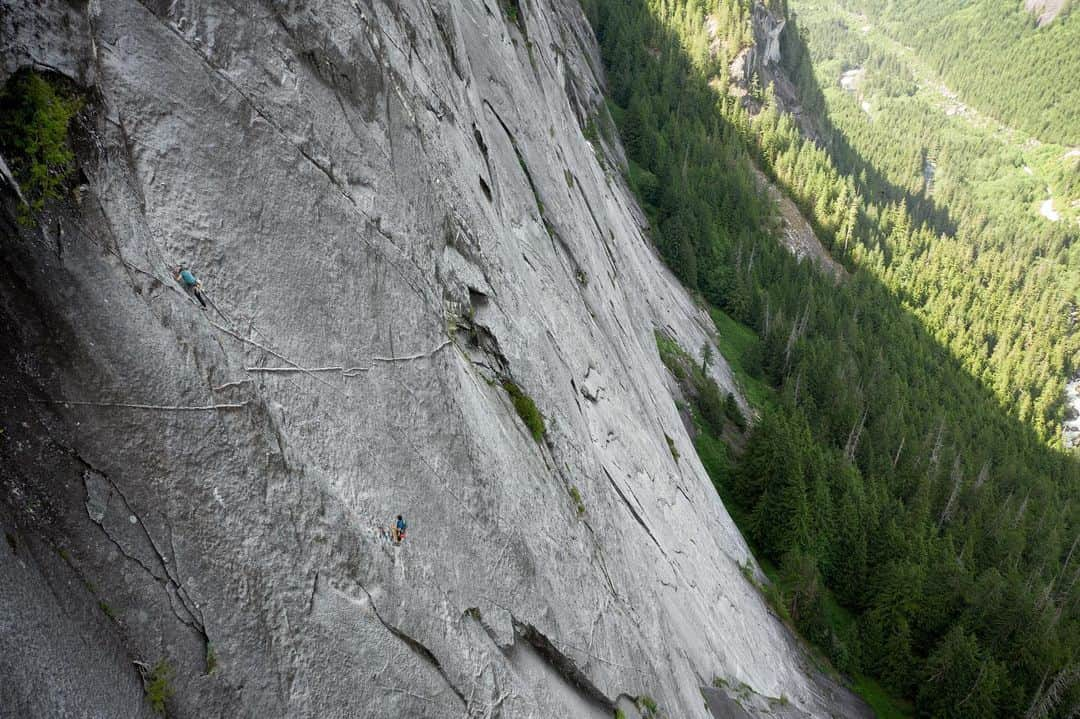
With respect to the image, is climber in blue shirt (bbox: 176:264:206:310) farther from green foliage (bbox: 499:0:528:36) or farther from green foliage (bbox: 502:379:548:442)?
green foliage (bbox: 499:0:528:36)

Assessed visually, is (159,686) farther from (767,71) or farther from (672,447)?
(767,71)

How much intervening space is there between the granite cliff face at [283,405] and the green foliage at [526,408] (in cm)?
27

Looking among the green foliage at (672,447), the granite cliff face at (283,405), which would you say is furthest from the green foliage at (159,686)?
the green foliage at (672,447)

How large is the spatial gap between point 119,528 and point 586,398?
12.7 meters

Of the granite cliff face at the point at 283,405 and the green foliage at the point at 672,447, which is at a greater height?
the granite cliff face at the point at 283,405

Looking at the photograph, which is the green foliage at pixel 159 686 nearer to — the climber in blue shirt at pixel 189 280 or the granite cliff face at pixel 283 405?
the granite cliff face at pixel 283 405

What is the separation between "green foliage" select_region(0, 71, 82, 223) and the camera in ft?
21.7

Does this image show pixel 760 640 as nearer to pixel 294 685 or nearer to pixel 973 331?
pixel 294 685

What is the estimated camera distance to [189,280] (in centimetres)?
773

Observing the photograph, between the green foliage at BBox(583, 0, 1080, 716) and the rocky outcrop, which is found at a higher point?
the rocky outcrop

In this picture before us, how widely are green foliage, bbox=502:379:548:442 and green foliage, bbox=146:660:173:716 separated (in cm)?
780

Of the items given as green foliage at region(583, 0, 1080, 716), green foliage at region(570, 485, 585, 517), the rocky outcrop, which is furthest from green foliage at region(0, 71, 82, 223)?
the rocky outcrop

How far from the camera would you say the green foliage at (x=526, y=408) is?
13.4 meters

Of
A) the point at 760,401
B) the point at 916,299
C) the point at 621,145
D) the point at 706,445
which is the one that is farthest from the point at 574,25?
the point at 916,299
